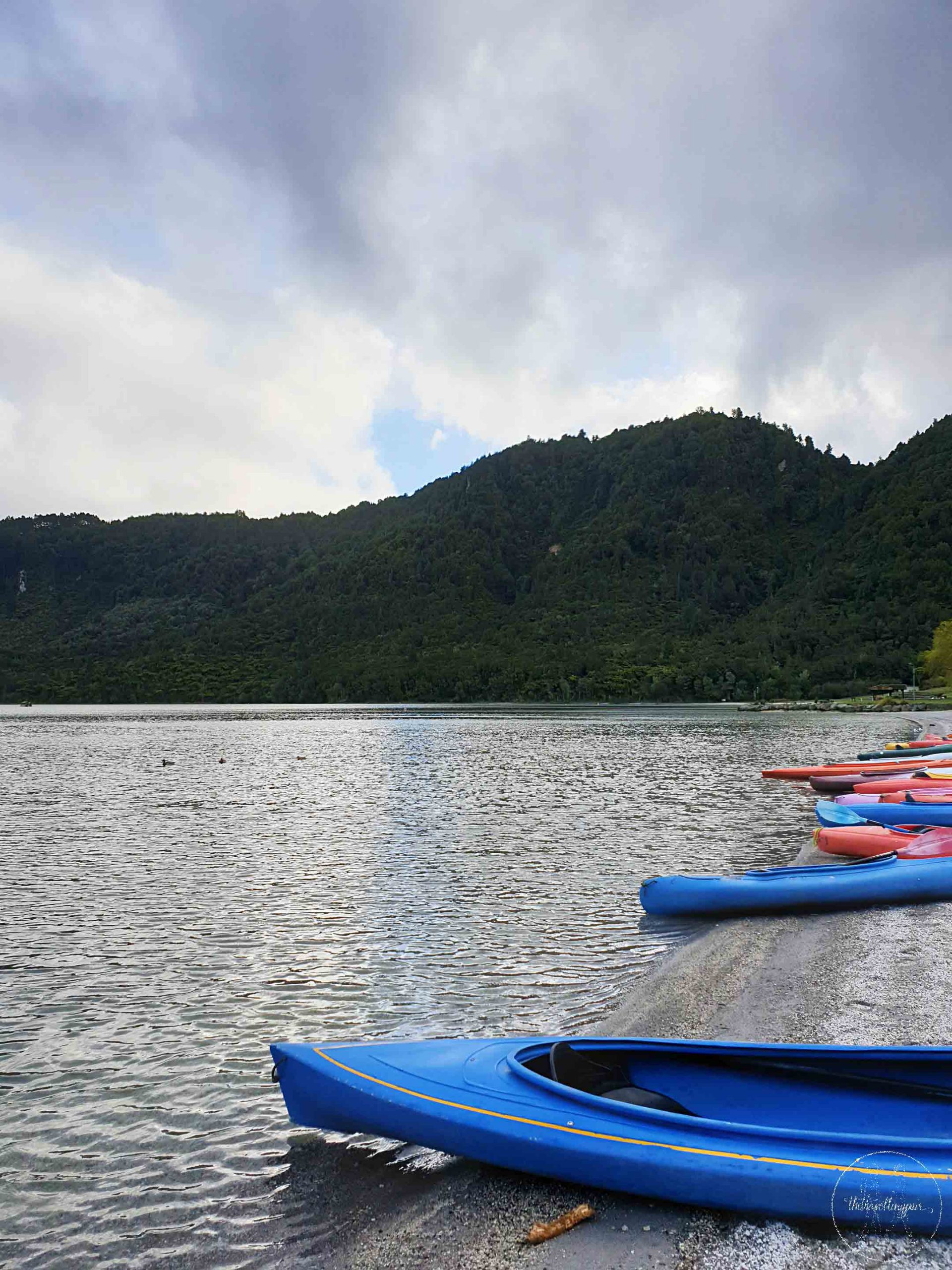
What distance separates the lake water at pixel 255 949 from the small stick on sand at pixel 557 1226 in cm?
134

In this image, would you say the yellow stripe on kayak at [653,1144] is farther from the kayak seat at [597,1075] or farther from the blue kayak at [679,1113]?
the kayak seat at [597,1075]

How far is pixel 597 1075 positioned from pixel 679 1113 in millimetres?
650

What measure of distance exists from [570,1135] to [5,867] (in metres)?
16.1

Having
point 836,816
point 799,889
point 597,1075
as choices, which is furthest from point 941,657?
point 597,1075

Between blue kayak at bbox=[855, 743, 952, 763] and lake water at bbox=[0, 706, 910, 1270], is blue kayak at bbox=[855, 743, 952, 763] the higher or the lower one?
the higher one

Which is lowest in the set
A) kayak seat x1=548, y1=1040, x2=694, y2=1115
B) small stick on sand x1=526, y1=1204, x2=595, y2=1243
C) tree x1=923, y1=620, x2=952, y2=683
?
small stick on sand x1=526, y1=1204, x2=595, y2=1243

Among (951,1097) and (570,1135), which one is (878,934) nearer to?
(951,1097)

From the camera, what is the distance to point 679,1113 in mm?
5238

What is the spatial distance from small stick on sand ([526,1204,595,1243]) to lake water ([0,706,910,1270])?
134cm

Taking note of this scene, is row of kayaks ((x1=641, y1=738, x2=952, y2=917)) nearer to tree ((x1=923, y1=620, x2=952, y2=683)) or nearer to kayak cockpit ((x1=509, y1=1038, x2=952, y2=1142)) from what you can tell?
kayak cockpit ((x1=509, y1=1038, x2=952, y2=1142))

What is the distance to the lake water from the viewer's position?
578 centimetres

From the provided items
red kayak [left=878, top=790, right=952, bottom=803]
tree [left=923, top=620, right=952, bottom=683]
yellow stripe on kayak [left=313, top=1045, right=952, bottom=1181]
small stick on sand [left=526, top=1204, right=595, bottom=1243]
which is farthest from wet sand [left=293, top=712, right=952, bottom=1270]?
tree [left=923, top=620, right=952, bottom=683]

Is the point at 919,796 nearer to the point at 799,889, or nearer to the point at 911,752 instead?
the point at 799,889

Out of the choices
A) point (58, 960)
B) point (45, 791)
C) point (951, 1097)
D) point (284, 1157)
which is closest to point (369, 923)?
point (58, 960)
